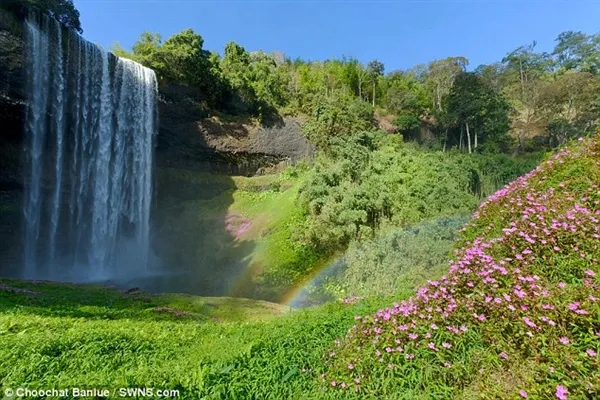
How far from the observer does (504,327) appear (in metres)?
3.41

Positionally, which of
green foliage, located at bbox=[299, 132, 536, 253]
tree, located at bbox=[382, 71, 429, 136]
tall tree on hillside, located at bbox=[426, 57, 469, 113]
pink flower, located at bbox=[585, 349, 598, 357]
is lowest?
pink flower, located at bbox=[585, 349, 598, 357]

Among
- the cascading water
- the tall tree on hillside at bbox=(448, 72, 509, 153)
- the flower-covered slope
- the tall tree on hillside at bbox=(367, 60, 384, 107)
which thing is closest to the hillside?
the flower-covered slope

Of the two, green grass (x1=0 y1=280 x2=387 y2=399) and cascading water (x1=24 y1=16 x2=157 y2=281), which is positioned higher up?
cascading water (x1=24 y1=16 x2=157 y2=281)

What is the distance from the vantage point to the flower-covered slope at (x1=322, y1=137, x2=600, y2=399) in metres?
2.88

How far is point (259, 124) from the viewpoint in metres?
31.1

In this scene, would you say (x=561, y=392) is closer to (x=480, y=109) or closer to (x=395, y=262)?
(x=395, y=262)

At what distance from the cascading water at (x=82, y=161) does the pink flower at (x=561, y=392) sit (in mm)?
21851

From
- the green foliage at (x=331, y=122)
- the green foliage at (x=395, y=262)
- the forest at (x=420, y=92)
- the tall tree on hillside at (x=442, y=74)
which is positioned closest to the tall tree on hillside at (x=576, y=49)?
the forest at (x=420, y=92)

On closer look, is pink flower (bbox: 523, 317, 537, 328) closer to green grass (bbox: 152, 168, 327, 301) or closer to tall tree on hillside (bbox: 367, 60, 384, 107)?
green grass (bbox: 152, 168, 327, 301)

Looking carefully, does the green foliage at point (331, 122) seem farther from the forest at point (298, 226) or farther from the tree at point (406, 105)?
the tree at point (406, 105)

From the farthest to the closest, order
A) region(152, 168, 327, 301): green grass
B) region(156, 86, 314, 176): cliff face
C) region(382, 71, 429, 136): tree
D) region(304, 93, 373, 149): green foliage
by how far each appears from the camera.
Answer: region(382, 71, 429, 136): tree < region(304, 93, 373, 149): green foliage < region(156, 86, 314, 176): cliff face < region(152, 168, 327, 301): green grass

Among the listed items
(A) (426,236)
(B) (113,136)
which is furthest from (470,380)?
(B) (113,136)

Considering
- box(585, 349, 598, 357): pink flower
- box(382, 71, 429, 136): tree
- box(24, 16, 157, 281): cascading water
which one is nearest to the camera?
box(585, 349, 598, 357): pink flower

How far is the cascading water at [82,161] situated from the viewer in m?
19.3
